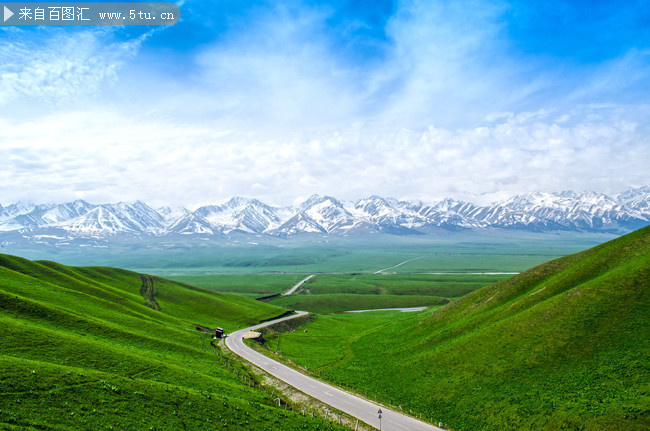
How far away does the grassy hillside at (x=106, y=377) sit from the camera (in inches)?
1070

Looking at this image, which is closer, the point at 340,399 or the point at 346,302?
the point at 340,399

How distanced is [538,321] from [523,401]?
55.3 ft

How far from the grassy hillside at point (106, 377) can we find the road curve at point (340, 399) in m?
8.50

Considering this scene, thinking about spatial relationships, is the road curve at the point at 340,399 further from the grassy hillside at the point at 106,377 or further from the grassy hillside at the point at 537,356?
the grassy hillside at the point at 106,377

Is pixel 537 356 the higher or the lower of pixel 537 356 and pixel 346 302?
the higher

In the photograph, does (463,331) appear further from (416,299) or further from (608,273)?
(416,299)

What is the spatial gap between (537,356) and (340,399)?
94.4ft

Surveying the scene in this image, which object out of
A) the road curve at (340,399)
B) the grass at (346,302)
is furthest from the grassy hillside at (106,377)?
the grass at (346,302)

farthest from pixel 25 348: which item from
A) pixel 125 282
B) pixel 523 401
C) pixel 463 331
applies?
pixel 125 282

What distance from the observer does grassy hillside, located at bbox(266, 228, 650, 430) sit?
38281mm

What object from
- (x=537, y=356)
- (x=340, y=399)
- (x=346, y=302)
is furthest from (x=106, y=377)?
(x=346, y=302)

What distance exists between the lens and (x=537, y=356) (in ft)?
155

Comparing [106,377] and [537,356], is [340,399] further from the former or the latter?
[106,377]

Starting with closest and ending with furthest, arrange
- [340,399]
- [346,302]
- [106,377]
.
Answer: [106,377] → [340,399] → [346,302]
